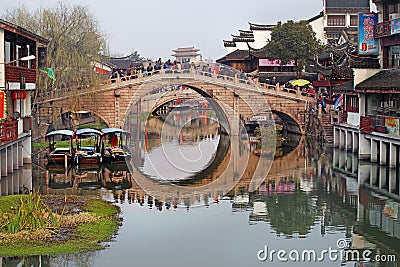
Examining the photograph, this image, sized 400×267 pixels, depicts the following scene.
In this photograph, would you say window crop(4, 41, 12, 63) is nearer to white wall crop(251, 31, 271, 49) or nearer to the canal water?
the canal water

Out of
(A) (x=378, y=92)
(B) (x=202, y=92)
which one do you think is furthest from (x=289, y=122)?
(A) (x=378, y=92)

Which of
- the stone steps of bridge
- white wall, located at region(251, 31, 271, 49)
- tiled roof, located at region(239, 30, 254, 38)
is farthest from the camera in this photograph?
tiled roof, located at region(239, 30, 254, 38)

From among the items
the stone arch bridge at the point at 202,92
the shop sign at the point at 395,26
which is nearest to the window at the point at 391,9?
the shop sign at the point at 395,26

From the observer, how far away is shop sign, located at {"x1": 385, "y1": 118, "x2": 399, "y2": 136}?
82.9ft

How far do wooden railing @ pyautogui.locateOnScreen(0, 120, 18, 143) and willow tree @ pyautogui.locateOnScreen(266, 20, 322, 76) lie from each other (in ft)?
83.5

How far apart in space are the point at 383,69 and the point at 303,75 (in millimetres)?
19054

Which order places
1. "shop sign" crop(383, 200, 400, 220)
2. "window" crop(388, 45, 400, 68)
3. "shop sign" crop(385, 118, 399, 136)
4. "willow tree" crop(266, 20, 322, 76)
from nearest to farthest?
1. "shop sign" crop(383, 200, 400, 220)
2. "shop sign" crop(385, 118, 399, 136)
3. "window" crop(388, 45, 400, 68)
4. "willow tree" crop(266, 20, 322, 76)

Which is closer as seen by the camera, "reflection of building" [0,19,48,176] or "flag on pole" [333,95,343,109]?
"reflection of building" [0,19,48,176]

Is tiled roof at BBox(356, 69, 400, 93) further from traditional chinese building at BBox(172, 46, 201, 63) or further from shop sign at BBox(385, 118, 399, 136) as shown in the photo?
traditional chinese building at BBox(172, 46, 201, 63)

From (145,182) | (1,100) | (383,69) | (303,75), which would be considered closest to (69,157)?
(145,182)

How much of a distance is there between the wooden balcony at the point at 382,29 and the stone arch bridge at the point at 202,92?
12020 millimetres

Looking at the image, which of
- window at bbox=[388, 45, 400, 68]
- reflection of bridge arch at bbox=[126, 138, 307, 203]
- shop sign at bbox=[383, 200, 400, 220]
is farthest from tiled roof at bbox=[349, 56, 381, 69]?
shop sign at bbox=[383, 200, 400, 220]

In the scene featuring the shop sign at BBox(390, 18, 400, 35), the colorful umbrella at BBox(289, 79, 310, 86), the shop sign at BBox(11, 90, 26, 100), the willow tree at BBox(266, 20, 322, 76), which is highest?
the willow tree at BBox(266, 20, 322, 76)

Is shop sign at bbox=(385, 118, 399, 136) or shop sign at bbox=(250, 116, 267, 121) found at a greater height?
shop sign at bbox=(250, 116, 267, 121)
